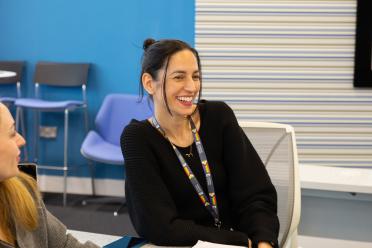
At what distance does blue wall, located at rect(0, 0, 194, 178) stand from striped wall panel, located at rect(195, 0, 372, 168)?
1.59 ft

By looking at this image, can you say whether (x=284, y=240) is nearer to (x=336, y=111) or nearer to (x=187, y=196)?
(x=187, y=196)

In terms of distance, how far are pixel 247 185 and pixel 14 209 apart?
0.88m

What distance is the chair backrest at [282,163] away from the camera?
209 cm

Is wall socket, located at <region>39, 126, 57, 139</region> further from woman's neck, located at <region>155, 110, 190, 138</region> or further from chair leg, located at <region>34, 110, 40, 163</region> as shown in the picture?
woman's neck, located at <region>155, 110, 190, 138</region>

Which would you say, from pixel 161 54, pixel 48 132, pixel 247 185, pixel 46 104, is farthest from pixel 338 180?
pixel 48 132

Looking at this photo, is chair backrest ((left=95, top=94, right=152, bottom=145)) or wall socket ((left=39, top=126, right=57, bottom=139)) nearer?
chair backrest ((left=95, top=94, right=152, bottom=145))

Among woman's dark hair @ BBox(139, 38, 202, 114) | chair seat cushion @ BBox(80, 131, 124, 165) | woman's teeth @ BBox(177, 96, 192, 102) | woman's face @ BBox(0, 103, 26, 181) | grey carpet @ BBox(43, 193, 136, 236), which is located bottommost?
grey carpet @ BBox(43, 193, 136, 236)

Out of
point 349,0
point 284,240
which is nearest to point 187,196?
point 284,240

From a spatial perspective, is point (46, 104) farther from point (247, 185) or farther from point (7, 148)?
point (7, 148)

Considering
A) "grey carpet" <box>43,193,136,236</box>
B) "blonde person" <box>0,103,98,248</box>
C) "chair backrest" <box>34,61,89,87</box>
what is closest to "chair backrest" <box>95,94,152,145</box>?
"chair backrest" <box>34,61,89,87</box>

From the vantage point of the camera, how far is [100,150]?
4.68 meters

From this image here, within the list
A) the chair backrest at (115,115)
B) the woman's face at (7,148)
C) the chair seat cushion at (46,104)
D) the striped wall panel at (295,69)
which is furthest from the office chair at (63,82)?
the woman's face at (7,148)

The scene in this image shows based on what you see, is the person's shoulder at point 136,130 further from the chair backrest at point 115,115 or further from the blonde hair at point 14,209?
the chair backrest at point 115,115

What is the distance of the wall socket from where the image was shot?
5.44 metres
